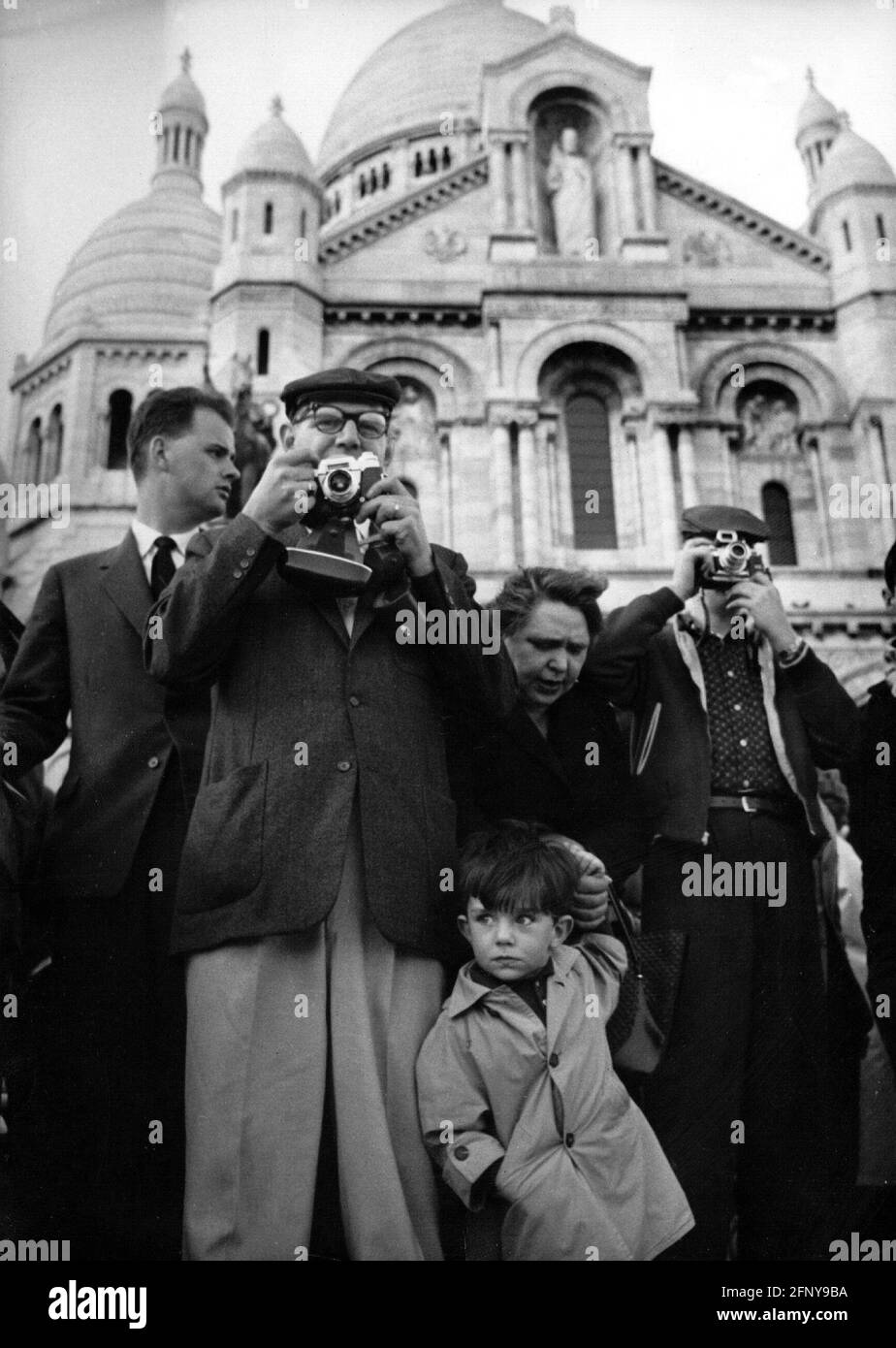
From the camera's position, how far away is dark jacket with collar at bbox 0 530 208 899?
11.0ft

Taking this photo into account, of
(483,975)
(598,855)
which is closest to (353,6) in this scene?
(598,855)

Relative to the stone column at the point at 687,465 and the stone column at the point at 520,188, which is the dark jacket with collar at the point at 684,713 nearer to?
the stone column at the point at 687,465

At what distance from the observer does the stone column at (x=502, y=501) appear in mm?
14250

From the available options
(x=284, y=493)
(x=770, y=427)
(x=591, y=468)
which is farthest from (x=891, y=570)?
(x=770, y=427)

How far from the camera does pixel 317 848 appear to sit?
2.87m

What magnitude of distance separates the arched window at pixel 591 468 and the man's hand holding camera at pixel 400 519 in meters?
11.3

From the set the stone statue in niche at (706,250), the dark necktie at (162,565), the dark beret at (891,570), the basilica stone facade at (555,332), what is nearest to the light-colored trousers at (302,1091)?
the dark necktie at (162,565)

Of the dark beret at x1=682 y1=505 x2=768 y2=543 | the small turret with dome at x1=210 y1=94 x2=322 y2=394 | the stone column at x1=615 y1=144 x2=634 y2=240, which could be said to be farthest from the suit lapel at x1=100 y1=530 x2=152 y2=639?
the stone column at x1=615 y1=144 x2=634 y2=240

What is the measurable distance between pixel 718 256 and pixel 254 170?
630 cm

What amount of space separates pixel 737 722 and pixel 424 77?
2564 centimetres

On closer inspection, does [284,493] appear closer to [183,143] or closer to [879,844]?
[879,844]

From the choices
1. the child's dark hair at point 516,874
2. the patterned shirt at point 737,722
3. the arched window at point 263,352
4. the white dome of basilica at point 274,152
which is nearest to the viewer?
the child's dark hair at point 516,874

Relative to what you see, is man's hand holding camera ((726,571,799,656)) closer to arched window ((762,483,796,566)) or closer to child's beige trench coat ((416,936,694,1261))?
child's beige trench coat ((416,936,694,1261))

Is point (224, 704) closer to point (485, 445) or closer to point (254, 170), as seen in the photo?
point (485, 445)
